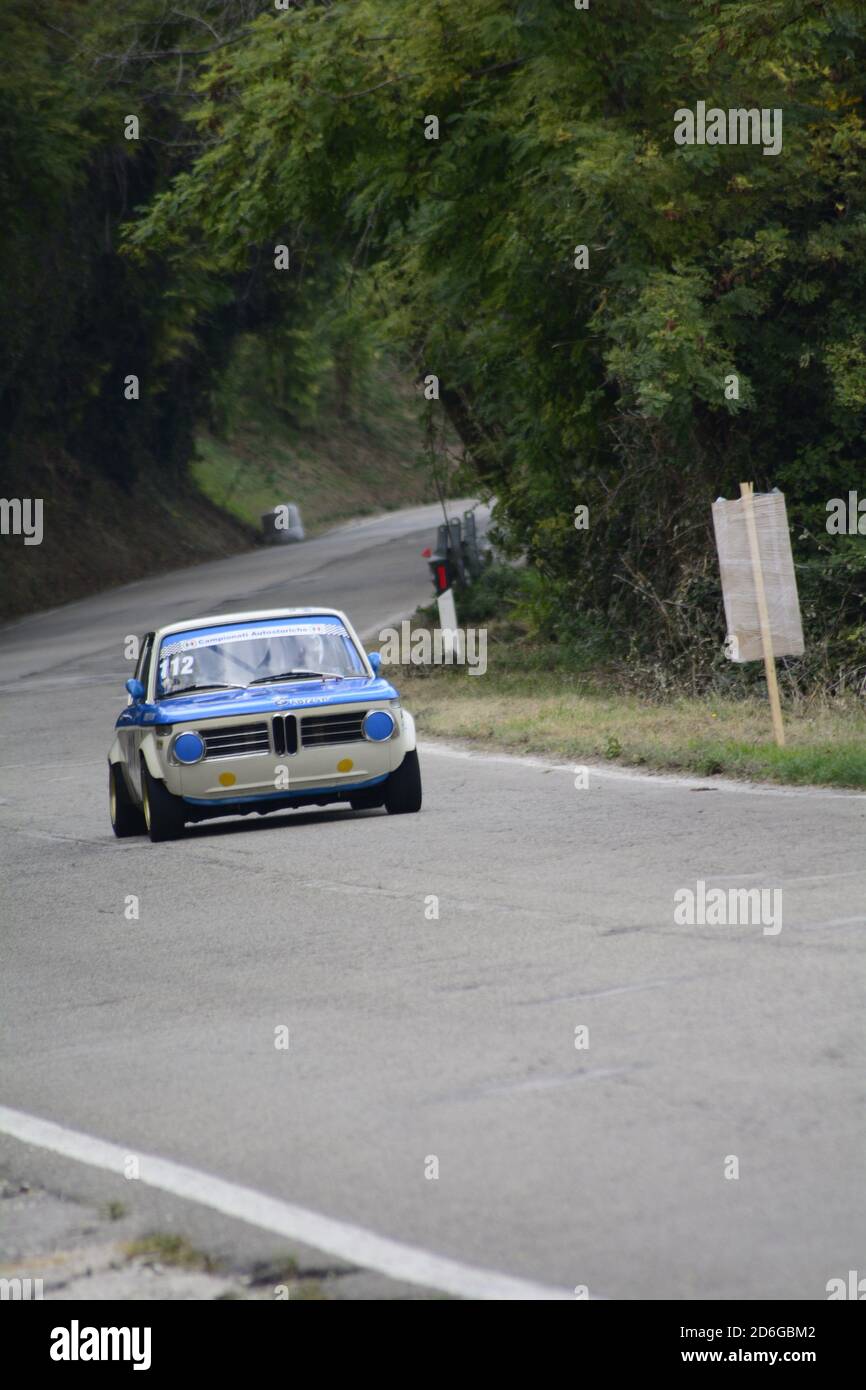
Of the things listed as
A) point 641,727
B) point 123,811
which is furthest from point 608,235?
point 123,811

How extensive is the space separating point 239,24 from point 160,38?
10.1 feet

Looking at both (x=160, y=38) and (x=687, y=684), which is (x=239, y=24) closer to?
(x=160, y=38)

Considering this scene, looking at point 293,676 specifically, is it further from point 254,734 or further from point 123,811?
point 123,811

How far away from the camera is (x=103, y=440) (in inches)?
2039

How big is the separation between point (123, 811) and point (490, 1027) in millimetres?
7756

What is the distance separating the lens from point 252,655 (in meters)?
14.9

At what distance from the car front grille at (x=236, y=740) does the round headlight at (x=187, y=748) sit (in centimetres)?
6

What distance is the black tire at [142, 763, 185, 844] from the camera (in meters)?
13.9

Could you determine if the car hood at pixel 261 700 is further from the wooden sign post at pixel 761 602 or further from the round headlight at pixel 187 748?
the wooden sign post at pixel 761 602

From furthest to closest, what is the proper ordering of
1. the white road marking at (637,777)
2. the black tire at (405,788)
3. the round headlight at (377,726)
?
1. the black tire at (405,788)
2. the round headlight at (377,726)
3. the white road marking at (637,777)

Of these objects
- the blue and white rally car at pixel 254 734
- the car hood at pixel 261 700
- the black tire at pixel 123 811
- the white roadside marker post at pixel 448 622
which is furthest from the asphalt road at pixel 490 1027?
the white roadside marker post at pixel 448 622

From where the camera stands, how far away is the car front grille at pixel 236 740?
1371 cm

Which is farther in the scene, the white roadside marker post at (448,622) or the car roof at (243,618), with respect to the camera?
the white roadside marker post at (448,622)

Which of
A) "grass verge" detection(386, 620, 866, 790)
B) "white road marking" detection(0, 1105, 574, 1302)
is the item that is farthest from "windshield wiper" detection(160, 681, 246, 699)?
"white road marking" detection(0, 1105, 574, 1302)
